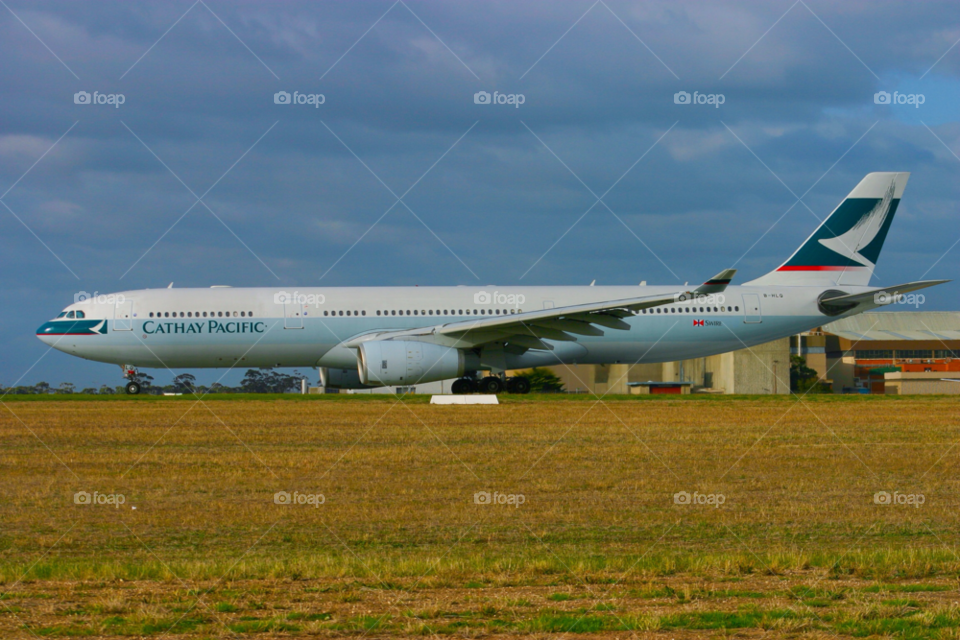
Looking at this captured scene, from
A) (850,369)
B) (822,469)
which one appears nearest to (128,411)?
(822,469)

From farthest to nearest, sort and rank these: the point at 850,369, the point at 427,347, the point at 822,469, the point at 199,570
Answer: the point at 850,369, the point at 427,347, the point at 822,469, the point at 199,570

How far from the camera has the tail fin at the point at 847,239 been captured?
33.2 m

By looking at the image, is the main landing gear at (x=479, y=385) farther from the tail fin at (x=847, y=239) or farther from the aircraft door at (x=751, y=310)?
the tail fin at (x=847, y=239)

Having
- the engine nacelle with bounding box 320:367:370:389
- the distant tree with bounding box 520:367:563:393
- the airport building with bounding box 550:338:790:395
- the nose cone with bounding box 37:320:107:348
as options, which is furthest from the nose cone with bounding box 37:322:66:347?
the airport building with bounding box 550:338:790:395

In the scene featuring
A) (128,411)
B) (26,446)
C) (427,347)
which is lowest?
(26,446)

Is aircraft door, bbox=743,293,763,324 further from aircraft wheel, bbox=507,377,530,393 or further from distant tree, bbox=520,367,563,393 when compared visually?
distant tree, bbox=520,367,563,393

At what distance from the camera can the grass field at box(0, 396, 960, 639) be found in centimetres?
595

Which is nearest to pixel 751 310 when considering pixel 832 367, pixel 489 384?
pixel 489 384

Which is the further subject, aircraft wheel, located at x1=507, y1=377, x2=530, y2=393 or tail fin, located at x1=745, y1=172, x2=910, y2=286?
tail fin, located at x1=745, y1=172, x2=910, y2=286

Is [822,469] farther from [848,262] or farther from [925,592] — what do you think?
[848,262]

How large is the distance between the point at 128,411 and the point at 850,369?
53.2 meters

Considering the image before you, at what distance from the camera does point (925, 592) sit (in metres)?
6.48

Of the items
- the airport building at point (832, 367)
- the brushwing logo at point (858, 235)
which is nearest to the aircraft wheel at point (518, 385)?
the airport building at point (832, 367)

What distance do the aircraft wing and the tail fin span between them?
7.28m
